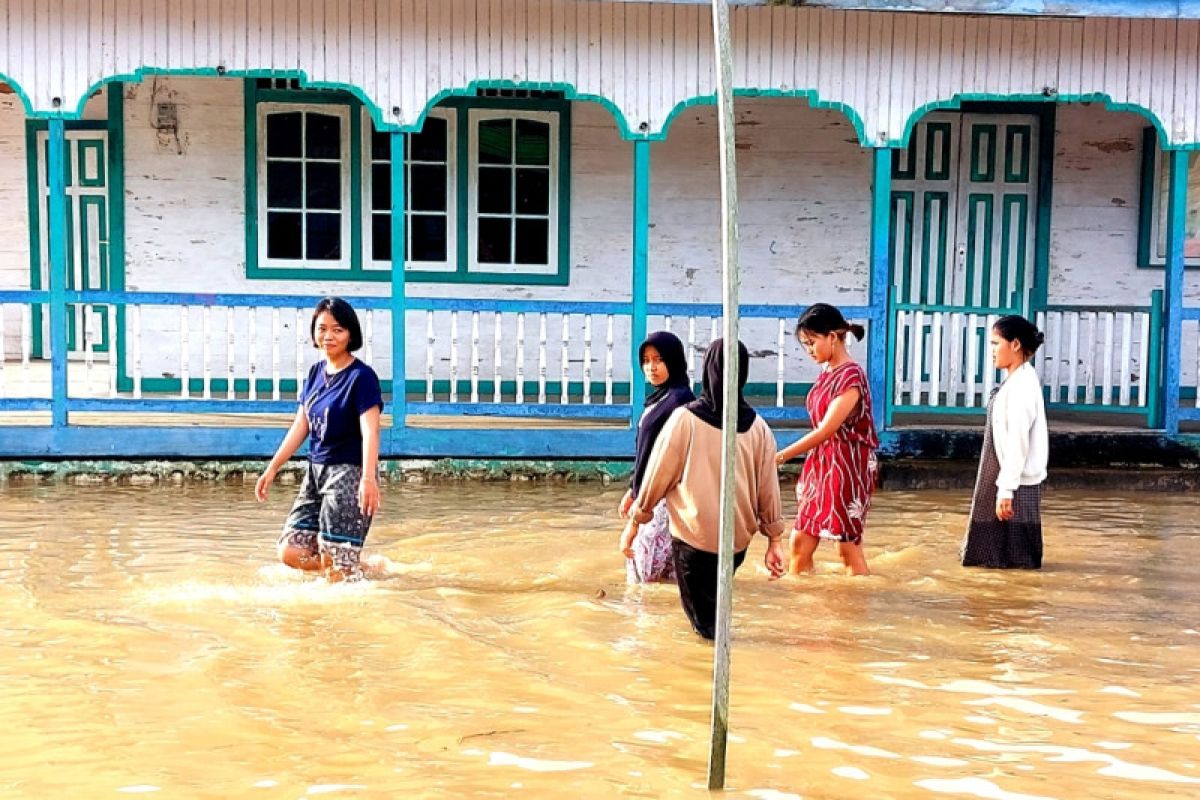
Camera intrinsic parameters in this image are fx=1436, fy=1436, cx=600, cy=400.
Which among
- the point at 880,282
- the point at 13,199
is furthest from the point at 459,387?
the point at 13,199

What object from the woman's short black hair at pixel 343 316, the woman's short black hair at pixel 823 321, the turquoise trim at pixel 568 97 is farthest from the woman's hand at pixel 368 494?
the turquoise trim at pixel 568 97

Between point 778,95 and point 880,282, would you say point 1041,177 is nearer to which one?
point 880,282

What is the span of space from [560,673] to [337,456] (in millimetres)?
1851

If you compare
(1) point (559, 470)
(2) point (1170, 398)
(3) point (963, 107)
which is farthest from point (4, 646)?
(3) point (963, 107)

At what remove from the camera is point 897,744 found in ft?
16.3

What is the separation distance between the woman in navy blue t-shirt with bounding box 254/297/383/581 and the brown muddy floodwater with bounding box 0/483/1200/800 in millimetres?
253

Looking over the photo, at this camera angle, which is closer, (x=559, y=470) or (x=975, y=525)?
(x=975, y=525)

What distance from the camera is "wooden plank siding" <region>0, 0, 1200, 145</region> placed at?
35.8 ft

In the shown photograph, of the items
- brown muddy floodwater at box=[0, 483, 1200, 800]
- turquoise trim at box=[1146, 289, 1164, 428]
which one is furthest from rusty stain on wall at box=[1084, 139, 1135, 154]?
brown muddy floodwater at box=[0, 483, 1200, 800]

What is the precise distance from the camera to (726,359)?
13.0ft

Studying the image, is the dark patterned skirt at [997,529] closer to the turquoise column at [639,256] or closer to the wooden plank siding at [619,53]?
the turquoise column at [639,256]

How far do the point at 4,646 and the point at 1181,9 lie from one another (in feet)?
31.3

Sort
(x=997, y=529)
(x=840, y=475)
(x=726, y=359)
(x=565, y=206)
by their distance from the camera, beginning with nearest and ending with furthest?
1. (x=726, y=359)
2. (x=840, y=475)
3. (x=997, y=529)
4. (x=565, y=206)

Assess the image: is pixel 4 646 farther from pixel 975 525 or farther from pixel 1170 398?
pixel 1170 398
